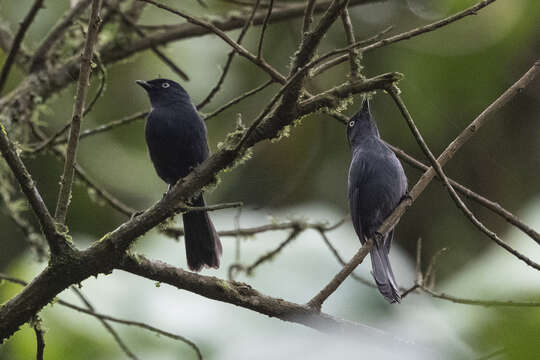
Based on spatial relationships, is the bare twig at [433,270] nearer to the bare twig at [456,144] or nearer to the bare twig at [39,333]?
the bare twig at [456,144]

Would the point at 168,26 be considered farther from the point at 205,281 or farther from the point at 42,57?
the point at 205,281

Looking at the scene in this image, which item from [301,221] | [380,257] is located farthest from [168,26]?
[380,257]

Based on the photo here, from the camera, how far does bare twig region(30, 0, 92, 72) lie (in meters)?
4.82

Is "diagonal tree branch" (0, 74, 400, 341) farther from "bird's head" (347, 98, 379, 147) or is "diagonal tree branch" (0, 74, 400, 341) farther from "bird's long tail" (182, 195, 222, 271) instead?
"bird's head" (347, 98, 379, 147)

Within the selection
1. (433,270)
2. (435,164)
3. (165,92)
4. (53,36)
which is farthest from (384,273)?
(53,36)

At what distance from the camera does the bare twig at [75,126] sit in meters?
2.74

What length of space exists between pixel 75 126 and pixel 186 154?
66.5 inches

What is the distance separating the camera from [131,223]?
2719 millimetres

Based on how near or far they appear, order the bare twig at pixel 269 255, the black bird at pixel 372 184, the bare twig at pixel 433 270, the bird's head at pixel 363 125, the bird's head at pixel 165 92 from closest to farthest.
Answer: the bare twig at pixel 433 270, the bare twig at pixel 269 255, the black bird at pixel 372 184, the bird's head at pixel 363 125, the bird's head at pixel 165 92

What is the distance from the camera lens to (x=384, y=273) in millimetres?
3561

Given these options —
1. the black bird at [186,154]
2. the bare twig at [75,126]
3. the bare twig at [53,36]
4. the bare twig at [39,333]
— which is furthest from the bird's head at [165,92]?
the bare twig at [39,333]

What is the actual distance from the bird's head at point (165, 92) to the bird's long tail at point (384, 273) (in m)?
1.63

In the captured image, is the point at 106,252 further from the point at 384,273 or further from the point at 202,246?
the point at 202,246

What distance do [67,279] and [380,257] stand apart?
→ 5.87 feet
